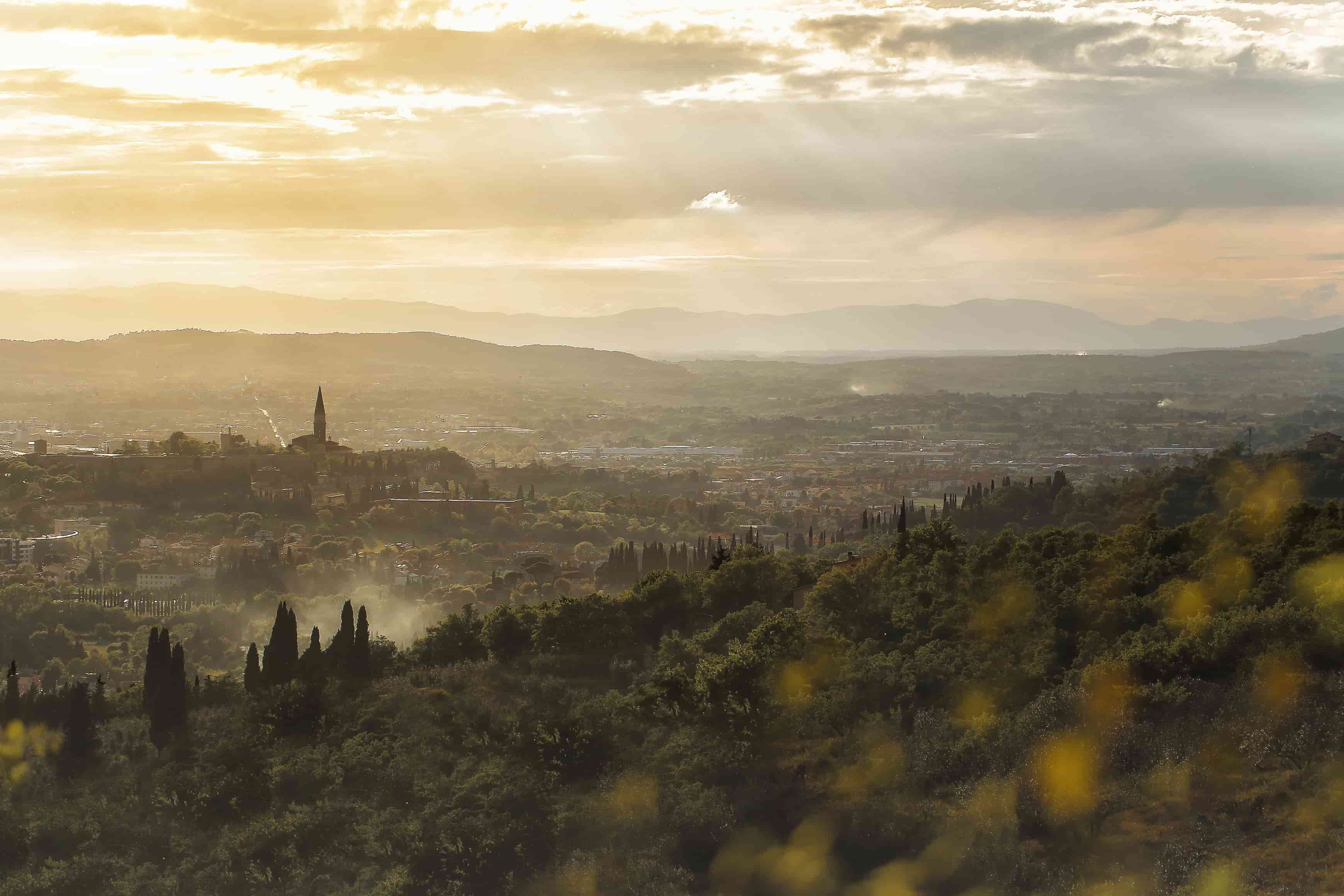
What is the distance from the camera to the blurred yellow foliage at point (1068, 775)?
66.6ft

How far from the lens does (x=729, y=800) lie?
2320 cm

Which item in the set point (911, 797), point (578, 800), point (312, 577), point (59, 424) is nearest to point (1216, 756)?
point (911, 797)

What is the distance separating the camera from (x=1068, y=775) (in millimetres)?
21094

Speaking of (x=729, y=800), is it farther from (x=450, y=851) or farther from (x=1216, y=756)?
(x=1216, y=756)

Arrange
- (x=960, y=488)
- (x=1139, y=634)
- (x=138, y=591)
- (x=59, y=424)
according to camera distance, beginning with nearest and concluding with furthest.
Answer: (x=1139, y=634)
(x=138, y=591)
(x=960, y=488)
(x=59, y=424)

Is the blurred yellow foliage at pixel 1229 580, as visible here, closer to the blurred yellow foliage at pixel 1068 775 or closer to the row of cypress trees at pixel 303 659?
the blurred yellow foliage at pixel 1068 775

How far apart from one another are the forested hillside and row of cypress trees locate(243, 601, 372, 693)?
10cm

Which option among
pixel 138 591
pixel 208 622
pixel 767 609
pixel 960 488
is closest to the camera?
pixel 767 609

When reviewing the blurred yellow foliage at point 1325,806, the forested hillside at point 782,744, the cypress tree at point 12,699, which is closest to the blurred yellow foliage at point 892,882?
the forested hillside at point 782,744

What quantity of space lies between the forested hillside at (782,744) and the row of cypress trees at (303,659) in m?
0.10

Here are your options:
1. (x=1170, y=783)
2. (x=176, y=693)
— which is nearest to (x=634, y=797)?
(x=1170, y=783)

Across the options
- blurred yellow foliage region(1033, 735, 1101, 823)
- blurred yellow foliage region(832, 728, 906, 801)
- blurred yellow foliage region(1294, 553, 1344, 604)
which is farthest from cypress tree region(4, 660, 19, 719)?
blurred yellow foliage region(1294, 553, 1344, 604)

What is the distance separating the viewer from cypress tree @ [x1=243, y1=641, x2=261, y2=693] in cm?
3123

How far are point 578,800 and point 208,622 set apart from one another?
2887cm
